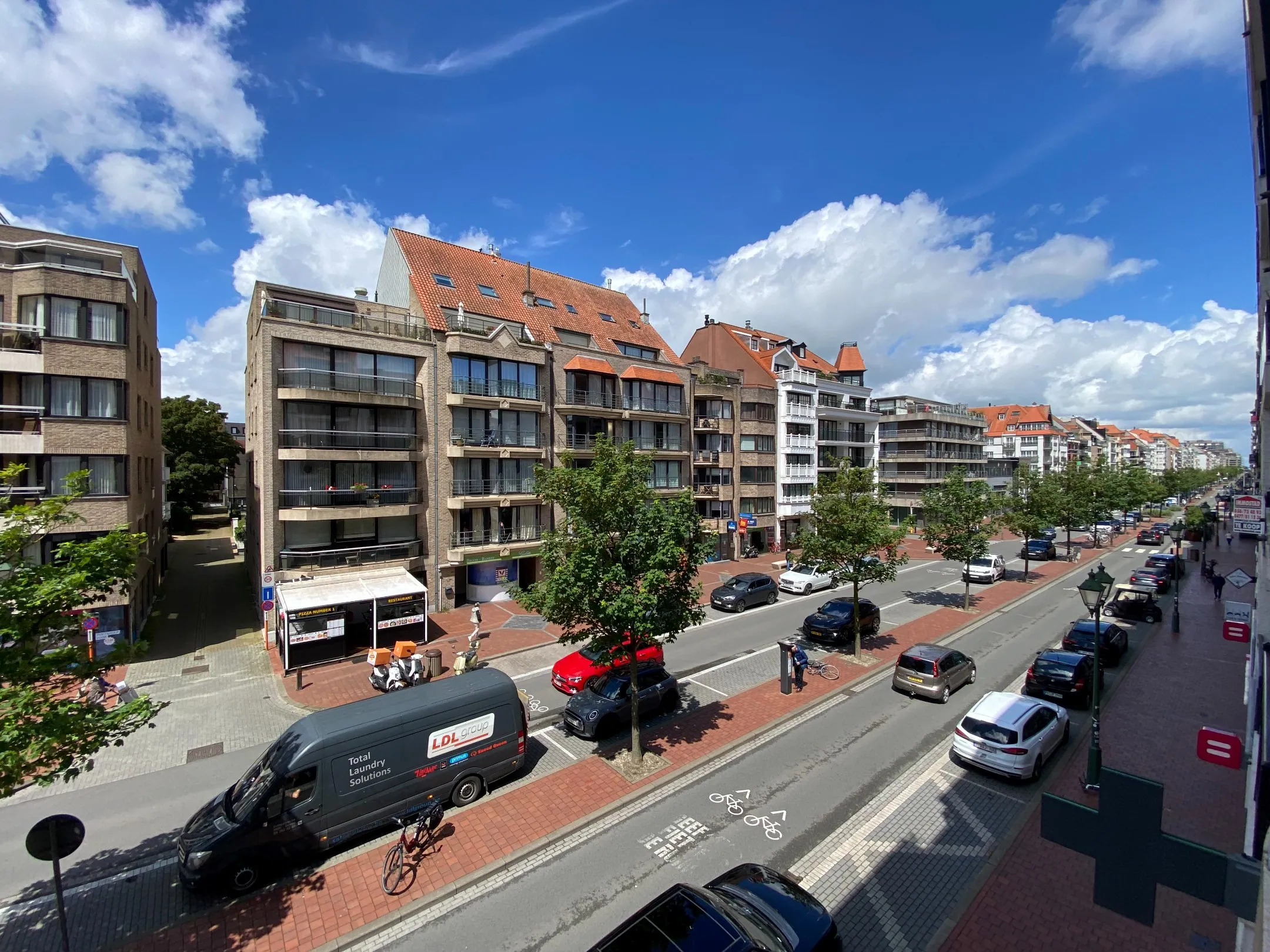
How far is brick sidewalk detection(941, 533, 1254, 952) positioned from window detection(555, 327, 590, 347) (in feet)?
90.9

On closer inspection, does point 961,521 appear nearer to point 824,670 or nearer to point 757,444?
point 824,670

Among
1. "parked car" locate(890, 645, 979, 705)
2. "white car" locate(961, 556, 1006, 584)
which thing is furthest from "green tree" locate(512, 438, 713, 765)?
"white car" locate(961, 556, 1006, 584)

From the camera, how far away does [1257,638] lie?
39.1ft

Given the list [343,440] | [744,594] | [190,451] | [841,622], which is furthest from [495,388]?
[190,451]

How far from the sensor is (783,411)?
45688 millimetres

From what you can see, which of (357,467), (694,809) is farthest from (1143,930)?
(357,467)

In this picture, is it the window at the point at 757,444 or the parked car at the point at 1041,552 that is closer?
the window at the point at 757,444

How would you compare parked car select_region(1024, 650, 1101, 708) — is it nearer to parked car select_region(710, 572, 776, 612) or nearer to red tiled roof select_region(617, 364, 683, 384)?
parked car select_region(710, 572, 776, 612)

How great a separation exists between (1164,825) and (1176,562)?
32381mm

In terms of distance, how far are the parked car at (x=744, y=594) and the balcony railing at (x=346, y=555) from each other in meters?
13.8

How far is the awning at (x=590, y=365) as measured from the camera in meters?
31.1

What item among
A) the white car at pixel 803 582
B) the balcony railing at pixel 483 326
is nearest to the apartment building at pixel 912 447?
the white car at pixel 803 582

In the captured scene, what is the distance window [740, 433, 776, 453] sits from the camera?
42594 millimetres

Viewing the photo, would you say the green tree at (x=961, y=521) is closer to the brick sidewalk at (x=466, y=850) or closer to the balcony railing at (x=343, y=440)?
the brick sidewalk at (x=466, y=850)
